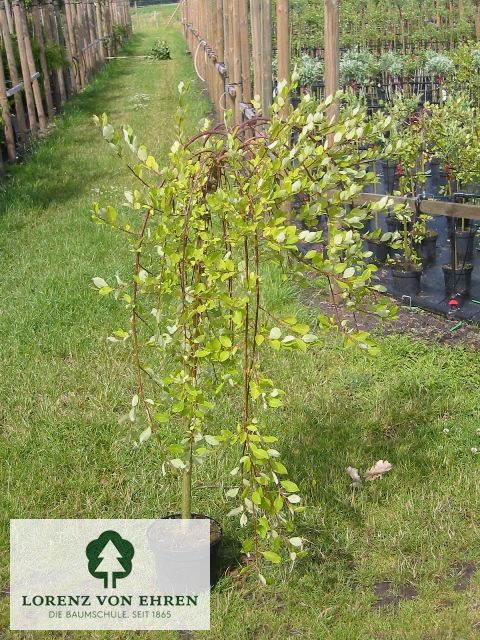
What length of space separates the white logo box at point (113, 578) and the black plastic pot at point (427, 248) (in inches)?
149

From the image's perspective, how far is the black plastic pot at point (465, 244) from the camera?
5.94 metres

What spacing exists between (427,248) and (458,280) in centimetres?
75

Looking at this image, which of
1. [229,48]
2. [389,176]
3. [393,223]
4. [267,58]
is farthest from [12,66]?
[393,223]

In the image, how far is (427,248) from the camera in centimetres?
654

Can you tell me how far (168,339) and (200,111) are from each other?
12.7 m

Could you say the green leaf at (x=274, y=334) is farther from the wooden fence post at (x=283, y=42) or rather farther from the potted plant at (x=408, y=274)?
the wooden fence post at (x=283, y=42)

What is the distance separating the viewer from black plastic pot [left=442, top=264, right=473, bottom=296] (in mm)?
5797

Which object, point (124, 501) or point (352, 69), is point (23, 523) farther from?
point (352, 69)

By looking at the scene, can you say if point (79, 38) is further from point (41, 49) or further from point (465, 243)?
point (465, 243)

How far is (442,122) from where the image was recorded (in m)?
7.00

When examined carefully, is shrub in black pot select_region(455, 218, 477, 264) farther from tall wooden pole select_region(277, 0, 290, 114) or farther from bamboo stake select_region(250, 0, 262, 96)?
bamboo stake select_region(250, 0, 262, 96)

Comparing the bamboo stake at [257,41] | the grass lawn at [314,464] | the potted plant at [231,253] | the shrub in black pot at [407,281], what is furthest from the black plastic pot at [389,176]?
the potted plant at [231,253]

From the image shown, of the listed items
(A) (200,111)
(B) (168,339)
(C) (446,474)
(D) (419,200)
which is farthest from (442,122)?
(A) (200,111)

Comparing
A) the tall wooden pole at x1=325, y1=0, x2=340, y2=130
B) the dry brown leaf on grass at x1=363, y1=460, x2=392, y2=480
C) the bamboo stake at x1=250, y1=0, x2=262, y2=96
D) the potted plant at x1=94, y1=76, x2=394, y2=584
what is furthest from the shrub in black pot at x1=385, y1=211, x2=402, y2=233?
the potted plant at x1=94, y1=76, x2=394, y2=584
